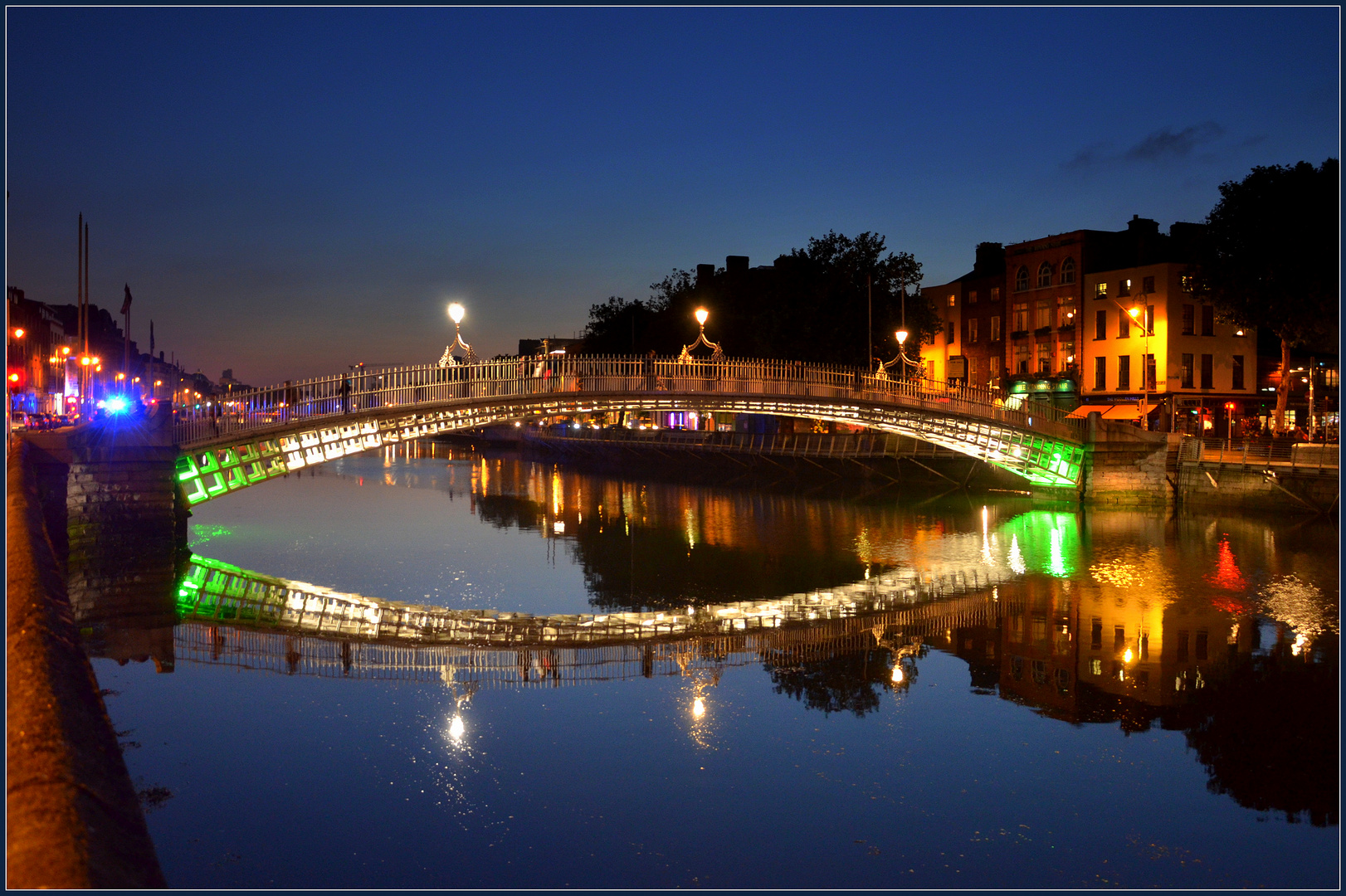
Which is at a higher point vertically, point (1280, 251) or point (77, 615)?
point (1280, 251)

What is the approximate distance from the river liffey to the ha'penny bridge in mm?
105

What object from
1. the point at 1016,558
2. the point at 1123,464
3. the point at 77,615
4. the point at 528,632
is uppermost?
the point at 1123,464

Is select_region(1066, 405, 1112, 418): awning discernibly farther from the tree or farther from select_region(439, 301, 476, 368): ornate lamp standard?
select_region(439, 301, 476, 368): ornate lamp standard

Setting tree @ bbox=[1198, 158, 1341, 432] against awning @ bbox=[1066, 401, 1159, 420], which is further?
awning @ bbox=[1066, 401, 1159, 420]

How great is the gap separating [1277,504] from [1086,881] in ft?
101

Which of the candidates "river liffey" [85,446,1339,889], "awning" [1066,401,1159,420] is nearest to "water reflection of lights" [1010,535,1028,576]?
"river liffey" [85,446,1339,889]

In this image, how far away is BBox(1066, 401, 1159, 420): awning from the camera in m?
52.6

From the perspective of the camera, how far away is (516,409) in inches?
1281

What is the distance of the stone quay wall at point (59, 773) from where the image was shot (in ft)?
18.2

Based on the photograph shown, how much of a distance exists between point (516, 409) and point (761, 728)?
21147 mm

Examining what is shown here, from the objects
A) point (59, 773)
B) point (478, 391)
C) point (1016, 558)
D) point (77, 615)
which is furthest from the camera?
point (478, 391)

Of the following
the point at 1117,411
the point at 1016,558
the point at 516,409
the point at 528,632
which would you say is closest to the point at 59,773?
the point at 528,632

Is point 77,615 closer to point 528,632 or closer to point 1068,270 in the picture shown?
point 528,632

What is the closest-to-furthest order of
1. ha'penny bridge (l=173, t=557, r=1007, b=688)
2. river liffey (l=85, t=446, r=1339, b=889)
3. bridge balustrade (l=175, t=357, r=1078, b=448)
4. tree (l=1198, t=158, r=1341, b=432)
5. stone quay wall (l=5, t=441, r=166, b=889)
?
stone quay wall (l=5, t=441, r=166, b=889) < river liffey (l=85, t=446, r=1339, b=889) < ha'penny bridge (l=173, t=557, r=1007, b=688) < bridge balustrade (l=175, t=357, r=1078, b=448) < tree (l=1198, t=158, r=1341, b=432)
